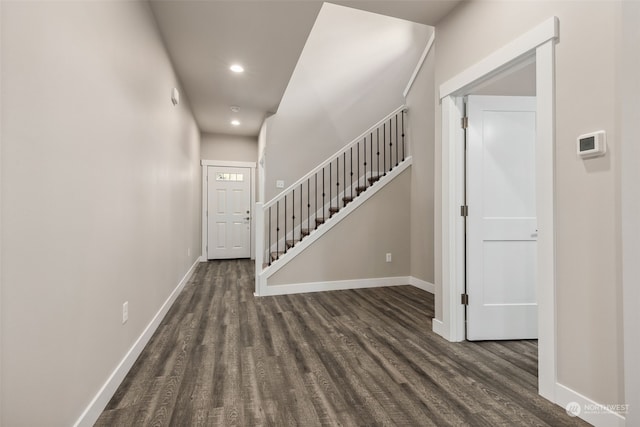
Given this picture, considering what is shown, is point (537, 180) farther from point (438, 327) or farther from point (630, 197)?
point (438, 327)

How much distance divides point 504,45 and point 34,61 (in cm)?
241

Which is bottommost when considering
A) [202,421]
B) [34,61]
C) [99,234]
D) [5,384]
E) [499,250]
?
[202,421]

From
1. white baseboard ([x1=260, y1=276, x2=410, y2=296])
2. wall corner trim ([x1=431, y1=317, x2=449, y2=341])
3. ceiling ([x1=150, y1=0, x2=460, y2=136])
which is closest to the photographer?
ceiling ([x1=150, y1=0, x2=460, y2=136])

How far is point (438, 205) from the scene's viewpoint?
267 centimetres

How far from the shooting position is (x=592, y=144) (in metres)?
1.50

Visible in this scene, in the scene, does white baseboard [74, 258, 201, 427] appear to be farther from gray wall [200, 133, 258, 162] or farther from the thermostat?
gray wall [200, 133, 258, 162]

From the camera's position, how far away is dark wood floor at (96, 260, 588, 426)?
1588mm

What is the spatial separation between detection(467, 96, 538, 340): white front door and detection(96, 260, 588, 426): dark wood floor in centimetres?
21

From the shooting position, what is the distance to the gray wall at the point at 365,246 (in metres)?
4.09

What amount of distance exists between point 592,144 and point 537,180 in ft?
1.11

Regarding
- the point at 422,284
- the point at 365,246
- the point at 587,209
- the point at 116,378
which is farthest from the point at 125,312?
the point at 422,284

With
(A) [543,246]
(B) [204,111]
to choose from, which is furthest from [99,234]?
(B) [204,111]

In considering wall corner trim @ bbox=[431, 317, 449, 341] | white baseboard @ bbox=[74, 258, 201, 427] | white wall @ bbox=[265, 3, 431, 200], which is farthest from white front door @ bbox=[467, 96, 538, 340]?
white wall @ bbox=[265, 3, 431, 200]

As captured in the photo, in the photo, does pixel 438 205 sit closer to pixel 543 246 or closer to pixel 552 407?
pixel 543 246
